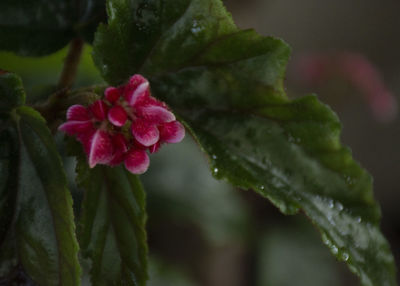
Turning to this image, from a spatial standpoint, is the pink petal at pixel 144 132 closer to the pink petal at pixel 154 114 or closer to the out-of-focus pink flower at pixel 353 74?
the pink petal at pixel 154 114

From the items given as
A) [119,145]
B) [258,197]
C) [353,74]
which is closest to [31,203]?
[119,145]

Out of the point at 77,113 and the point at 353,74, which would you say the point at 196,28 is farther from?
the point at 353,74

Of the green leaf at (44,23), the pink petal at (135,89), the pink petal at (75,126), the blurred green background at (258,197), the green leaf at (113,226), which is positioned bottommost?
the blurred green background at (258,197)

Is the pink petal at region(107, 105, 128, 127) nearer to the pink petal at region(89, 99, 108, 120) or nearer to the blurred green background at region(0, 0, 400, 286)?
the pink petal at region(89, 99, 108, 120)

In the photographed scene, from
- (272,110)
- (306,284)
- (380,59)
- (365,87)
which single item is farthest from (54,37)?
(380,59)

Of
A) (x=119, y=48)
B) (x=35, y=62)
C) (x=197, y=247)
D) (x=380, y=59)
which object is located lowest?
(x=197, y=247)

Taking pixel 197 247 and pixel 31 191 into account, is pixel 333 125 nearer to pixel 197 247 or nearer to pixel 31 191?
pixel 31 191

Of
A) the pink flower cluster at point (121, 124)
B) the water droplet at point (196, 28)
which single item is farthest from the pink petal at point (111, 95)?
the water droplet at point (196, 28)
